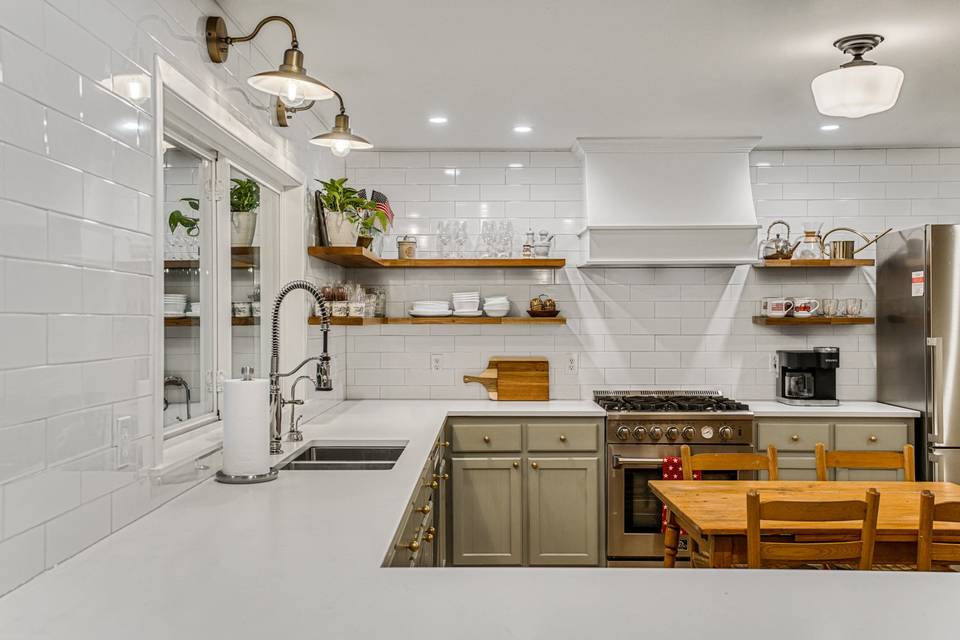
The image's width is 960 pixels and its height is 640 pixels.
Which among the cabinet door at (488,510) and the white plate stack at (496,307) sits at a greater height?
the white plate stack at (496,307)

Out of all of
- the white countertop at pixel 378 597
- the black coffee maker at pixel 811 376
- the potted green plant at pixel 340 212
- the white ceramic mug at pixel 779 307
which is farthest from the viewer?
the white ceramic mug at pixel 779 307

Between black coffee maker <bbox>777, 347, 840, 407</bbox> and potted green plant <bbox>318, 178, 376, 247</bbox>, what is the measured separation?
8.86 ft

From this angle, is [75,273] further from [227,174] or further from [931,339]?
[931,339]

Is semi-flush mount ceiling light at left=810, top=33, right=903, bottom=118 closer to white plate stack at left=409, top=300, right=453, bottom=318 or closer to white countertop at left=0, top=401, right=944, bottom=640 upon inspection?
white countertop at left=0, top=401, right=944, bottom=640

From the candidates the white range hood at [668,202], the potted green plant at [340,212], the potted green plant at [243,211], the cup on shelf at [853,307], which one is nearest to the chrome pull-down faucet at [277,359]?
the potted green plant at [243,211]

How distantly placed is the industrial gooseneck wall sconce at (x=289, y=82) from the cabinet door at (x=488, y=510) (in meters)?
2.01

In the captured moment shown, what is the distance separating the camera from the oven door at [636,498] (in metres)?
4.14

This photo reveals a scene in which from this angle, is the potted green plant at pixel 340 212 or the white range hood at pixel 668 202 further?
the white range hood at pixel 668 202

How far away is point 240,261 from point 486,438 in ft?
5.68

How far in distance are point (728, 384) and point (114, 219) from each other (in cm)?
390

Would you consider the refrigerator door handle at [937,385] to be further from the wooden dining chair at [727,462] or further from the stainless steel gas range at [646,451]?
the wooden dining chair at [727,462]

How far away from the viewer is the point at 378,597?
1327mm

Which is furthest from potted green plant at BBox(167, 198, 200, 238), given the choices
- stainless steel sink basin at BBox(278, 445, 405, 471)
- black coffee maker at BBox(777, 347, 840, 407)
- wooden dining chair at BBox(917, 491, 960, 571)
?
black coffee maker at BBox(777, 347, 840, 407)

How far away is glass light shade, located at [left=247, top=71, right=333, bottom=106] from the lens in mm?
2123
